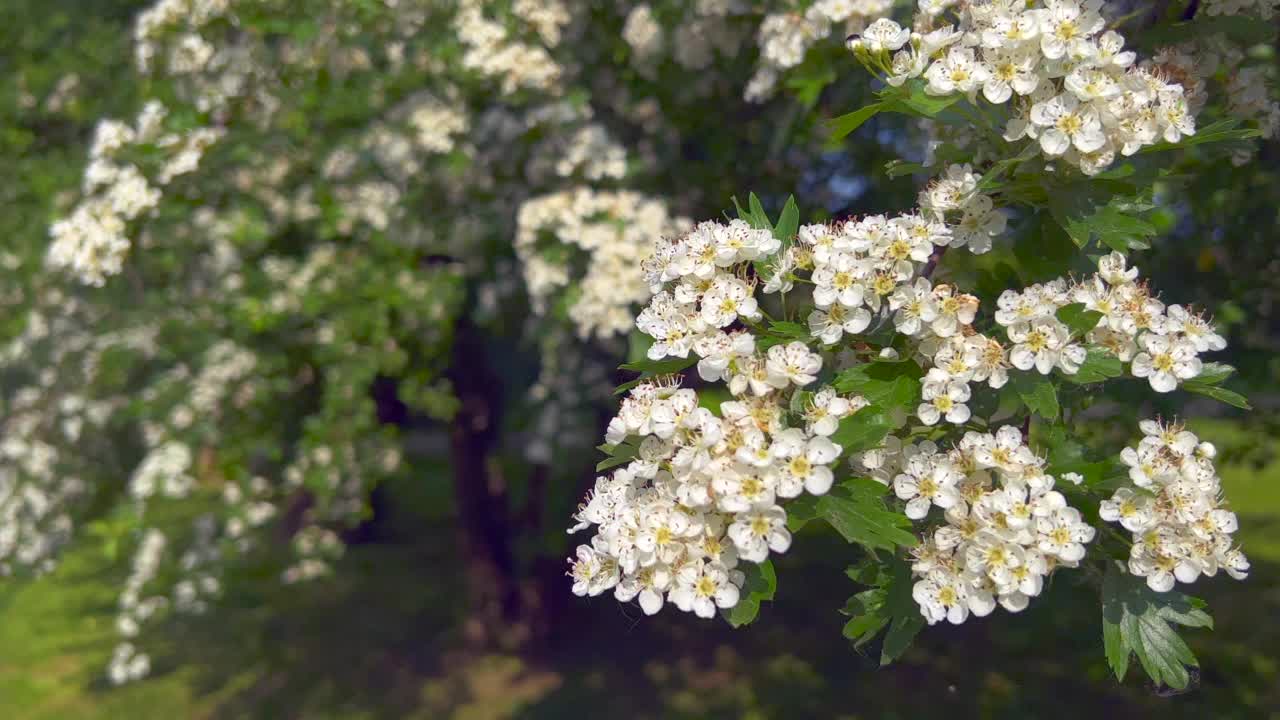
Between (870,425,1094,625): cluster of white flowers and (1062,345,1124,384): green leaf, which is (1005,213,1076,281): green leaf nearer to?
(1062,345,1124,384): green leaf

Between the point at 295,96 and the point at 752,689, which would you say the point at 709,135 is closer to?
the point at 295,96

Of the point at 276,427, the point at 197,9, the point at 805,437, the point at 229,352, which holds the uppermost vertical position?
the point at 197,9

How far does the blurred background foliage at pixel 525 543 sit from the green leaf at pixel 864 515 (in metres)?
0.65

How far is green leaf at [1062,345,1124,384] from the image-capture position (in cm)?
176

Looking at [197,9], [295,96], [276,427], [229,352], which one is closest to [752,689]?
[276,427]

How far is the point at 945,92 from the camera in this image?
184 cm

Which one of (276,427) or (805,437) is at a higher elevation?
(805,437)

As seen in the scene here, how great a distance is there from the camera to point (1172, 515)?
1.72 meters

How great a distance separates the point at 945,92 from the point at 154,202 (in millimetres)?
2279

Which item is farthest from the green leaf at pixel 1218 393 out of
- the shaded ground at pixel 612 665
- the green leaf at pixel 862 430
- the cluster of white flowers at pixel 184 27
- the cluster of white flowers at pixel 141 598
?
the cluster of white flowers at pixel 141 598

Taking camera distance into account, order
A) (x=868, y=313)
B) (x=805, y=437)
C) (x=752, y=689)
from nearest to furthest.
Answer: (x=805, y=437), (x=868, y=313), (x=752, y=689)

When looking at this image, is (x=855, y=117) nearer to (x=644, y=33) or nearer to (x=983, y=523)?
(x=983, y=523)

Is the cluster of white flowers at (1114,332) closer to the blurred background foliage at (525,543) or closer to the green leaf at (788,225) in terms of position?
the green leaf at (788,225)

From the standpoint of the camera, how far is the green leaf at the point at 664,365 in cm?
180
